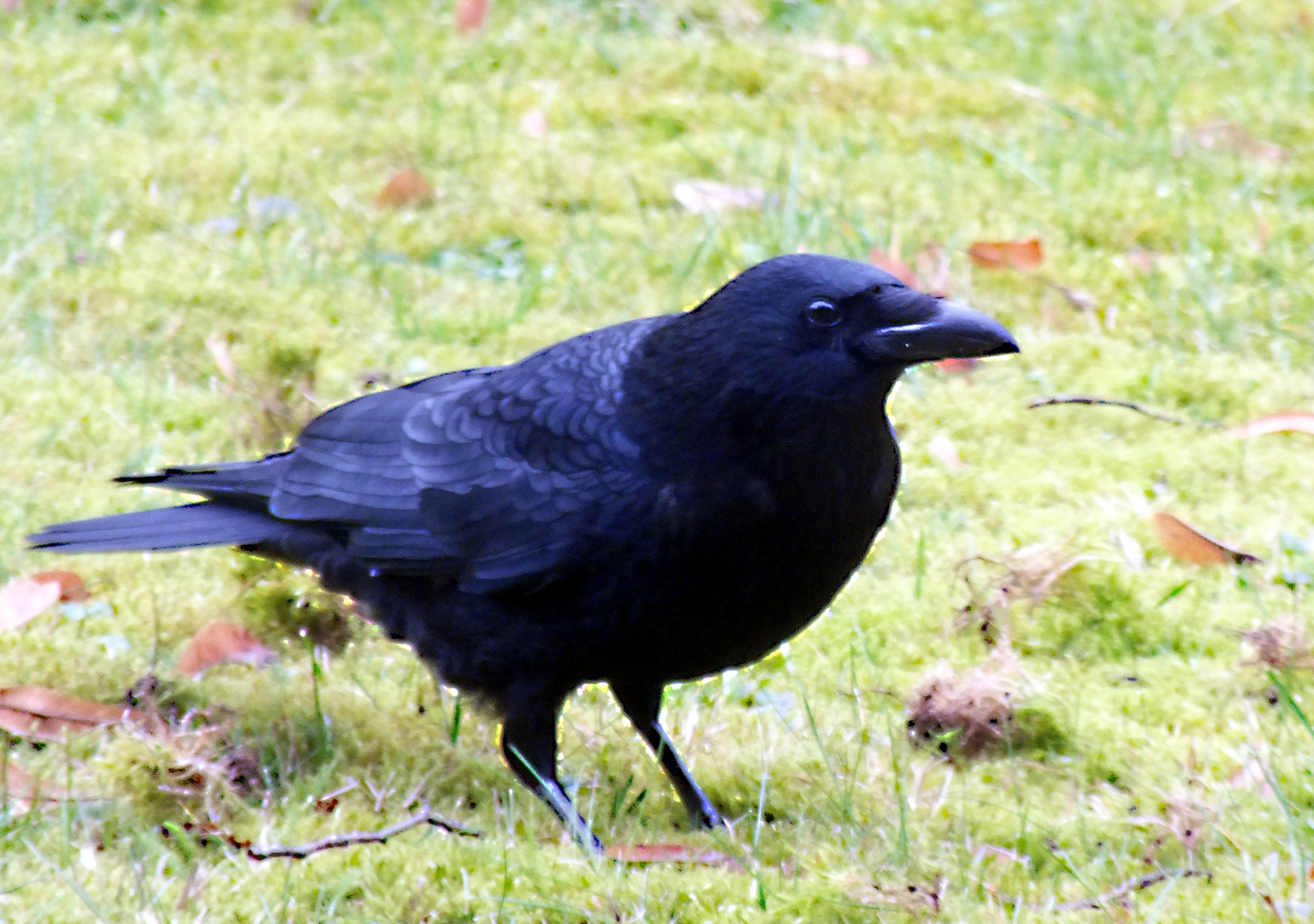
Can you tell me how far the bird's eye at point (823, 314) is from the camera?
9.63ft

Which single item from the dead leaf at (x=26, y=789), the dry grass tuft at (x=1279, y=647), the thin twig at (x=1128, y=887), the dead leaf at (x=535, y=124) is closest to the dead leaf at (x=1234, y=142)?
the dead leaf at (x=535, y=124)

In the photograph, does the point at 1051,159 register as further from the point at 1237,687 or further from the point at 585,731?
the point at 585,731

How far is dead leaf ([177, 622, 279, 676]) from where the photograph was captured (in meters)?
3.63

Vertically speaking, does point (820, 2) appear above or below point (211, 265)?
above

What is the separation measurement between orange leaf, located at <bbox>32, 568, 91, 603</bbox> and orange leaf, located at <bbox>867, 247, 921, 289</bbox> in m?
2.57

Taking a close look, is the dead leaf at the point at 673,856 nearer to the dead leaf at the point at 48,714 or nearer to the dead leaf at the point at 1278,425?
the dead leaf at the point at 48,714

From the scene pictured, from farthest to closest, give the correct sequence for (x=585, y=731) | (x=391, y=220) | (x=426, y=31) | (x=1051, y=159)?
(x=426, y=31), (x=1051, y=159), (x=391, y=220), (x=585, y=731)

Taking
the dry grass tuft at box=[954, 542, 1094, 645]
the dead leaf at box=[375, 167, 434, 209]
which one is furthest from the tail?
the dead leaf at box=[375, 167, 434, 209]

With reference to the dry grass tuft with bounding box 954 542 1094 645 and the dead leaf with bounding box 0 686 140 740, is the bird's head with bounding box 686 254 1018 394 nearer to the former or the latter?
the dry grass tuft with bounding box 954 542 1094 645

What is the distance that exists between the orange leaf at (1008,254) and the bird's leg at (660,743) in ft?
8.53

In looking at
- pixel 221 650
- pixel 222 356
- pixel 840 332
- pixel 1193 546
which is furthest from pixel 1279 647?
pixel 222 356

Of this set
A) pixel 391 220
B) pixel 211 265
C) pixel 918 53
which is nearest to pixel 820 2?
pixel 918 53

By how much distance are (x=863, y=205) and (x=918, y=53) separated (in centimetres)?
141

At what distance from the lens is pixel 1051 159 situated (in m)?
5.95
